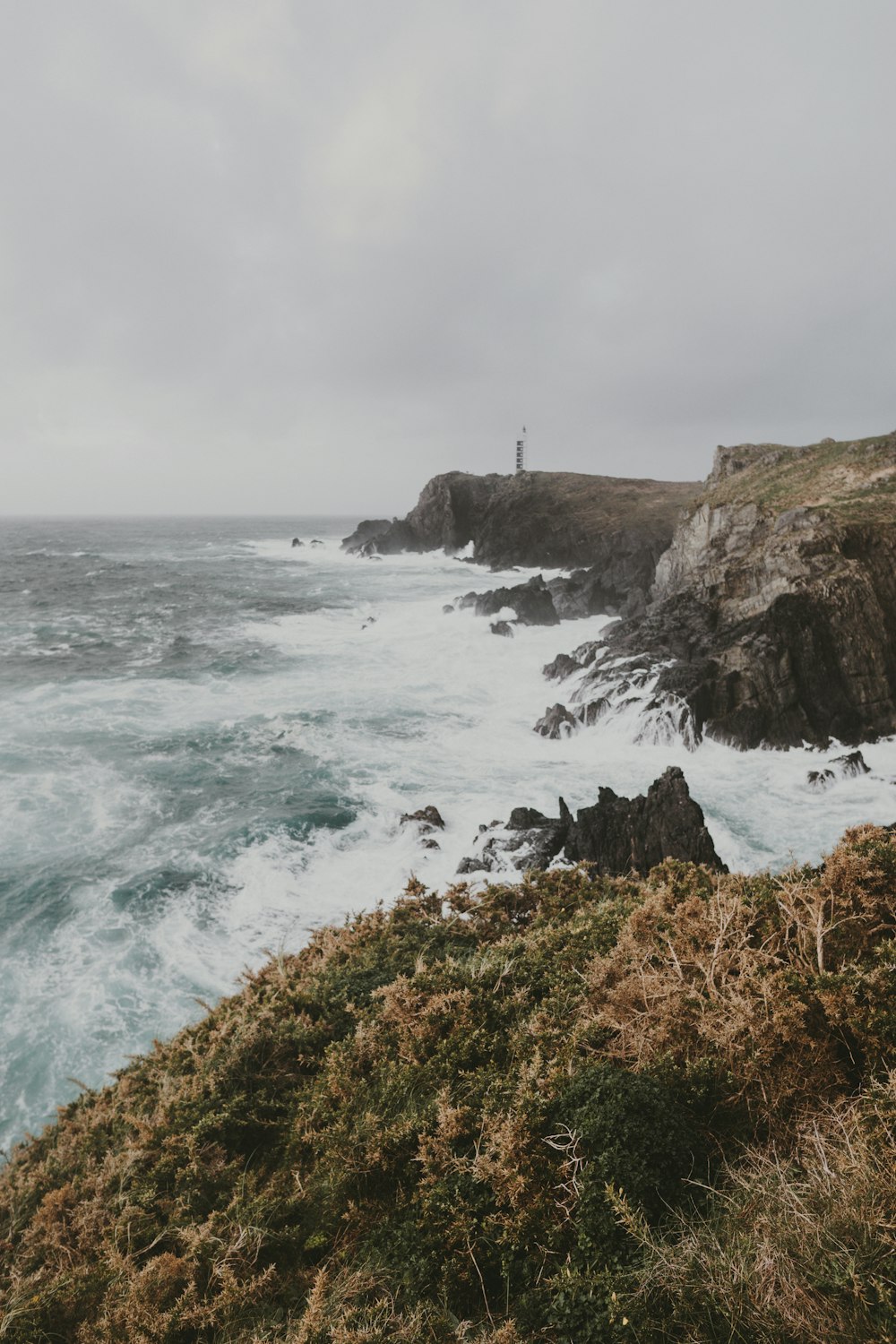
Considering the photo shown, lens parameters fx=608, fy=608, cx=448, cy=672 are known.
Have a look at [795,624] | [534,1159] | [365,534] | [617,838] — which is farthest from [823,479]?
[365,534]

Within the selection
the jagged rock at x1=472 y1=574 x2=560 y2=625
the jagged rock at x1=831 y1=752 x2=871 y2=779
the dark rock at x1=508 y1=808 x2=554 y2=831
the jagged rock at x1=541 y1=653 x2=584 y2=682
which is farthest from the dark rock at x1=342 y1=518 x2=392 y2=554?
the dark rock at x1=508 y1=808 x2=554 y2=831

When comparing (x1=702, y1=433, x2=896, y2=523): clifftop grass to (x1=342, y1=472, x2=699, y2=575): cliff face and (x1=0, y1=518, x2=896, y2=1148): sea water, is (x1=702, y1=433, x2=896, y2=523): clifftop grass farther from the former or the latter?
(x1=0, y1=518, x2=896, y2=1148): sea water

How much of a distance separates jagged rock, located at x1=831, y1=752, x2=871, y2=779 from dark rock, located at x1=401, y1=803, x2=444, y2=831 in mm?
13466

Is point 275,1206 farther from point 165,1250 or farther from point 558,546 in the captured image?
point 558,546

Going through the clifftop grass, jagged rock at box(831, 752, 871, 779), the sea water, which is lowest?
the sea water

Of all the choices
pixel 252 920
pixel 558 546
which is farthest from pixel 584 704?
pixel 558 546

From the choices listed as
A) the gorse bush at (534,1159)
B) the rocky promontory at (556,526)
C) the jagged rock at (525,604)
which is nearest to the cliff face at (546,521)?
the rocky promontory at (556,526)

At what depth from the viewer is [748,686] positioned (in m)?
23.3

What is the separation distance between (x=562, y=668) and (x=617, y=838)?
1638 cm

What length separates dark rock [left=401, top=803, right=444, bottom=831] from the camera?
16906 mm

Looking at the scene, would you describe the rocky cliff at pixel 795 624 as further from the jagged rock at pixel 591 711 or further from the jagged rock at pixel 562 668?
the jagged rock at pixel 591 711

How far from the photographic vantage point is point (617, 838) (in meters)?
14.8

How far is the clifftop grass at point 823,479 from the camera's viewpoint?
92.4ft

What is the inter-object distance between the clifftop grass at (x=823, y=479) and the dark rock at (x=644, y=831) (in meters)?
19.6
